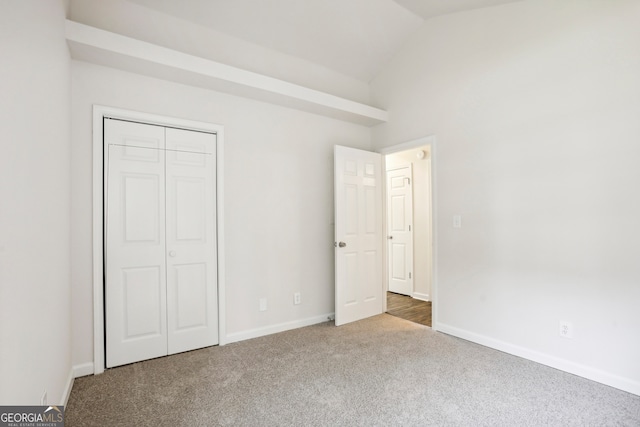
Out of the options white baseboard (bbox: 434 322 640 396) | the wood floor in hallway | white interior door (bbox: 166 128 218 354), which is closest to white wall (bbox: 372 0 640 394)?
white baseboard (bbox: 434 322 640 396)

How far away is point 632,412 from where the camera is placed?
1944 mm

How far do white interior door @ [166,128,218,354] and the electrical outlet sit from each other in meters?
3.01

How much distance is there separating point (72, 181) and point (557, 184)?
3854 millimetres

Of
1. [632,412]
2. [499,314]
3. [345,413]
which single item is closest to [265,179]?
[345,413]

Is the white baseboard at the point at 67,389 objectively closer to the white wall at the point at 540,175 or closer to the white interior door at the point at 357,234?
the white interior door at the point at 357,234

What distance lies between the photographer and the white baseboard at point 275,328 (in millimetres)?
3137

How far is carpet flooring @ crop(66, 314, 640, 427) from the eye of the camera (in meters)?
1.90

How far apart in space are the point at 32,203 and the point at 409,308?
413 centimetres

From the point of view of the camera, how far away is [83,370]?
7.97 ft

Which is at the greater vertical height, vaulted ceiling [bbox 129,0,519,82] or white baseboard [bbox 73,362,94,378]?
vaulted ceiling [bbox 129,0,519,82]

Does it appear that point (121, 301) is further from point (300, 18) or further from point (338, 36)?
point (338, 36)

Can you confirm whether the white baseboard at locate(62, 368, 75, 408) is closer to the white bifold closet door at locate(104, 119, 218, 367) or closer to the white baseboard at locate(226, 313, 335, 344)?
the white bifold closet door at locate(104, 119, 218, 367)

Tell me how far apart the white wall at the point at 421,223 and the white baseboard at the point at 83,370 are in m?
4.19

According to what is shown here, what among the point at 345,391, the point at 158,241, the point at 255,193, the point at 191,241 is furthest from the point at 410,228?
the point at 158,241
